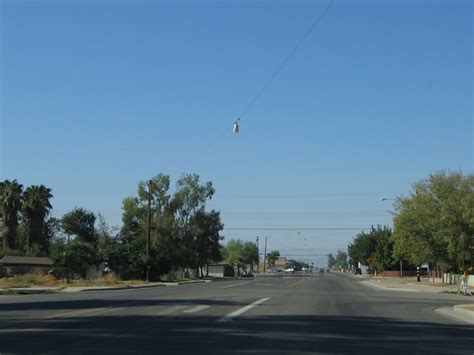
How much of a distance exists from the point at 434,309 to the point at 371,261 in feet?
236

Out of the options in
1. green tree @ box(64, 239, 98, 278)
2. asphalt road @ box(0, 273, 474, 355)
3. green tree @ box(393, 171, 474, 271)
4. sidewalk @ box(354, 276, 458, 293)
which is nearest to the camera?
asphalt road @ box(0, 273, 474, 355)

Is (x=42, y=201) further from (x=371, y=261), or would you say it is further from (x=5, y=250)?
(x=371, y=261)

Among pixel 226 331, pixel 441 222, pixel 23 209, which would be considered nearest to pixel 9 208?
pixel 23 209

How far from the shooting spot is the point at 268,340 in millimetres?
14516

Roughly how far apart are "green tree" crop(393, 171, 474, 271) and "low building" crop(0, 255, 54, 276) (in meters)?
41.7

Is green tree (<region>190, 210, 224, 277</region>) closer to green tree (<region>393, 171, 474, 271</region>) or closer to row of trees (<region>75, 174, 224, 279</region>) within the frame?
row of trees (<region>75, 174, 224, 279</region>)

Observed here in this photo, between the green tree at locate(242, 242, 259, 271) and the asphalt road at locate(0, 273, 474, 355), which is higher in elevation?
the green tree at locate(242, 242, 259, 271)

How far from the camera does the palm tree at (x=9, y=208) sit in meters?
86.5

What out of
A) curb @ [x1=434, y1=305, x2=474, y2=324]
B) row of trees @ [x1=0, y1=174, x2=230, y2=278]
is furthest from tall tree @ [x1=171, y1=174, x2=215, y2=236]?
curb @ [x1=434, y1=305, x2=474, y2=324]

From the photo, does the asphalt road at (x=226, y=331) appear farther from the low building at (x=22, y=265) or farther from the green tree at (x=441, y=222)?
the low building at (x=22, y=265)

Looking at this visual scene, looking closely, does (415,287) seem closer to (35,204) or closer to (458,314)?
(458,314)

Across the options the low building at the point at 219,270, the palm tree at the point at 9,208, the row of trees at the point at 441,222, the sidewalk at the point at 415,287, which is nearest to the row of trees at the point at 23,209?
the palm tree at the point at 9,208

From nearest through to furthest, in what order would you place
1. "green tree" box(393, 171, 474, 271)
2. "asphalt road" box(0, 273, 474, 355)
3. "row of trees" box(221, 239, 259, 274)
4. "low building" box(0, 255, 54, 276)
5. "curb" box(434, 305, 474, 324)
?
"asphalt road" box(0, 273, 474, 355), "curb" box(434, 305, 474, 324), "green tree" box(393, 171, 474, 271), "low building" box(0, 255, 54, 276), "row of trees" box(221, 239, 259, 274)

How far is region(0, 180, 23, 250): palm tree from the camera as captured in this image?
86500mm
